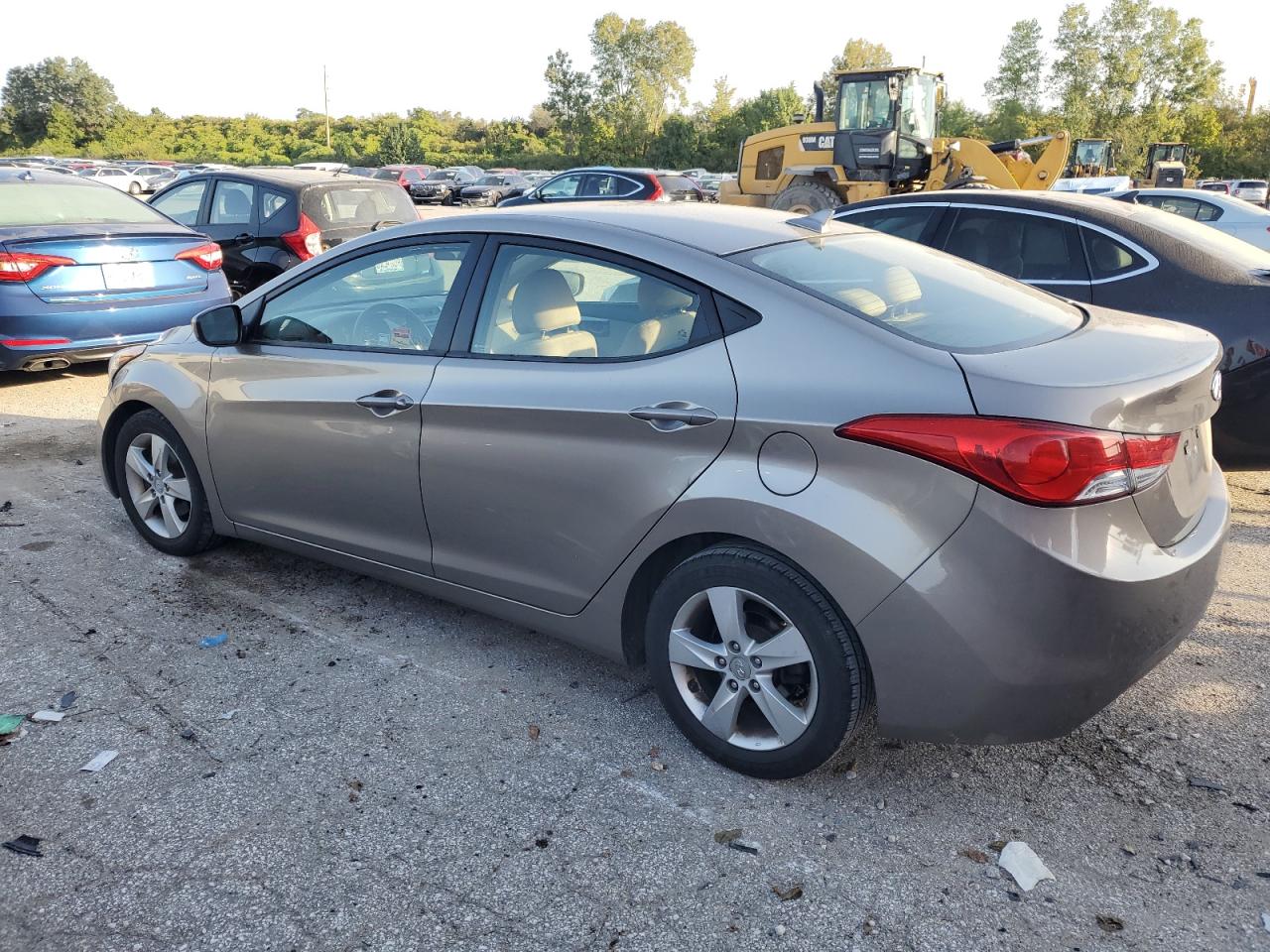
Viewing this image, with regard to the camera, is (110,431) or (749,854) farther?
(110,431)

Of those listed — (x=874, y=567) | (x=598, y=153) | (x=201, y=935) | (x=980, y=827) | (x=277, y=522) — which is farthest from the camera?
(x=598, y=153)

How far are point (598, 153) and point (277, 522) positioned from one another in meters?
78.2

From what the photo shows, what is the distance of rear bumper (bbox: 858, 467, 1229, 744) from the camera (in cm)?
238

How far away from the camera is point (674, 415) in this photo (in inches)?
111

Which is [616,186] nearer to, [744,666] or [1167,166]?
[744,666]

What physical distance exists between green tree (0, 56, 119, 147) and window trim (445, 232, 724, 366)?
95.3m

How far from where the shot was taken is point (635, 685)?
352 cm

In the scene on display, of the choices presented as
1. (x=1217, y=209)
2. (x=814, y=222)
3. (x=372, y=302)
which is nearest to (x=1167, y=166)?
(x=1217, y=209)

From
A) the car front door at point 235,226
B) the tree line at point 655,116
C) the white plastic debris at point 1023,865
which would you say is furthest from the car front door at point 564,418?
the tree line at point 655,116

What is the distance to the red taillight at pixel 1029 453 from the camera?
2.36 meters

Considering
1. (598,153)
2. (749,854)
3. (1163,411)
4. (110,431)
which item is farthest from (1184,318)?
(598,153)

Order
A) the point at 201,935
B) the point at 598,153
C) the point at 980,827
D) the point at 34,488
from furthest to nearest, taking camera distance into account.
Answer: the point at 598,153 < the point at 34,488 < the point at 980,827 < the point at 201,935

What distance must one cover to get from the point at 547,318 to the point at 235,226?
765cm

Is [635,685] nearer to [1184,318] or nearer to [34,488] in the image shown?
[1184,318]
